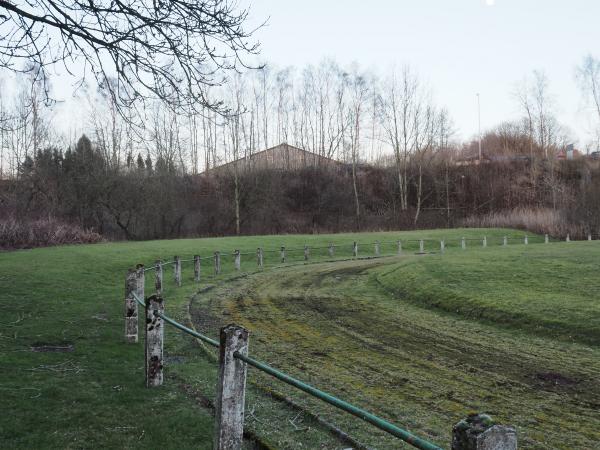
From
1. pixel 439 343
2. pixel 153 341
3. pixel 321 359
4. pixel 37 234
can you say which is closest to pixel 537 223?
pixel 37 234

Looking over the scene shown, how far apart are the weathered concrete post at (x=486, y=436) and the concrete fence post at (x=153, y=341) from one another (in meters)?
4.95

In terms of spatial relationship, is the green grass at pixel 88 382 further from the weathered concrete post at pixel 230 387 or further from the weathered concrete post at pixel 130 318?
the weathered concrete post at pixel 230 387

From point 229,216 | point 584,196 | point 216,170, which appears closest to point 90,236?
point 229,216

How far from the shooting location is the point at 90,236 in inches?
1455

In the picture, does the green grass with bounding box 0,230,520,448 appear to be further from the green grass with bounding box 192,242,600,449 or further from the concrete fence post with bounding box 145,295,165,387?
the green grass with bounding box 192,242,600,449

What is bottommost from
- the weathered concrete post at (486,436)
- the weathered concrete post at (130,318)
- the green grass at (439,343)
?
the green grass at (439,343)

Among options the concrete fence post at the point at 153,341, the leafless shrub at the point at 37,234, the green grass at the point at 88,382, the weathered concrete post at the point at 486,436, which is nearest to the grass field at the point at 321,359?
the green grass at the point at 88,382

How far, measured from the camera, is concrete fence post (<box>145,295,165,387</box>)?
21.4 feet

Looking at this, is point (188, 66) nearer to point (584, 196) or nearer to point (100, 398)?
point (100, 398)

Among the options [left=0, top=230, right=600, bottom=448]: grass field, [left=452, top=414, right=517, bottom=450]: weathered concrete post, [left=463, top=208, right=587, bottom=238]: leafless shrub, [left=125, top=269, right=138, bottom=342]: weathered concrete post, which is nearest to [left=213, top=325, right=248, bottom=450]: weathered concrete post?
[left=0, top=230, right=600, bottom=448]: grass field

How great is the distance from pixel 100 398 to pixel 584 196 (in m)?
46.2

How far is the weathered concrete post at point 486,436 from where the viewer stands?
2113 mm

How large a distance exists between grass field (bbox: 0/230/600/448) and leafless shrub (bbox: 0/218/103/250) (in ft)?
53.7

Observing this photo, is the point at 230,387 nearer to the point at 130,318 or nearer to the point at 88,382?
the point at 88,382
